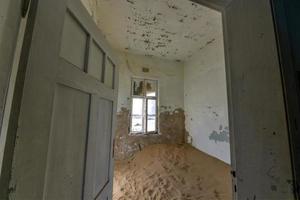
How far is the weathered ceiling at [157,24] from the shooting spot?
7.44ft

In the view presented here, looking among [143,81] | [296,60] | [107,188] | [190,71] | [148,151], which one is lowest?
[148,151]

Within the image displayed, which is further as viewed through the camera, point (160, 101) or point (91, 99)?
point (160, 101)

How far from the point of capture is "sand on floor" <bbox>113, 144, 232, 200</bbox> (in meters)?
2.13

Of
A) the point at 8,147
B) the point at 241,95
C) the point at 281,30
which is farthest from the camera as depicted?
the point at 241,95

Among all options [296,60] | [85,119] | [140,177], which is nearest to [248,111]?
[296,60]

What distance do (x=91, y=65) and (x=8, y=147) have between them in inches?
23.3

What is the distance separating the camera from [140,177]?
2.68 m

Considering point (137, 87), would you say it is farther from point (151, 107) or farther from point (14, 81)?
point (14, 81)

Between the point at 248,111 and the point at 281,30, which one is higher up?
the point at 281,30

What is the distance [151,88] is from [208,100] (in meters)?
1.65

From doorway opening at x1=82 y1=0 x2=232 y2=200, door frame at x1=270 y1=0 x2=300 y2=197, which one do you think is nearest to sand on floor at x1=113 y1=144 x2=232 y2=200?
doorway opening at x1=82 y1=0 x2=232 y2=200

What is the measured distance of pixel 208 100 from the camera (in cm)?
344

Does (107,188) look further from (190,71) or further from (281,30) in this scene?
(190,71)

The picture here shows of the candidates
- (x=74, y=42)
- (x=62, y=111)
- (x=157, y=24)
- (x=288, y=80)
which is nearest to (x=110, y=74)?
(x=74, y=42)
